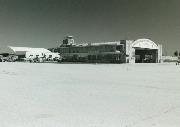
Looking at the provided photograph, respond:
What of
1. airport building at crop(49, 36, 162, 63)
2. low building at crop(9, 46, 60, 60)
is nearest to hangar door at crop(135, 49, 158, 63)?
airport building at crop(49, 36, 162, 63)

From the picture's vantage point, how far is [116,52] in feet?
265

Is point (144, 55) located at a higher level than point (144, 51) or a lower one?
lower

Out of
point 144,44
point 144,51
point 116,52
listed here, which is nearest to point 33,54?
point 116,52

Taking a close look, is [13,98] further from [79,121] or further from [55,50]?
[55,50]

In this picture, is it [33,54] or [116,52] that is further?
[33,54]

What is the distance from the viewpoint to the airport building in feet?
262

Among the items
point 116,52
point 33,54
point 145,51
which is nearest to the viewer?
point 116,52

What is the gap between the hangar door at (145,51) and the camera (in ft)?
275

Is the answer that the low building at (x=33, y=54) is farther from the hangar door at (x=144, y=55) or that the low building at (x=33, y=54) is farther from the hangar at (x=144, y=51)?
the hangar at (x=144, y=51)

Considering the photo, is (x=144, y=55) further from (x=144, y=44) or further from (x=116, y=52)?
(x=116, y=52)

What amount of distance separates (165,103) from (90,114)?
3.59 metres

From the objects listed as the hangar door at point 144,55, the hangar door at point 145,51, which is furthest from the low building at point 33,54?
the hangar door at point 145,51

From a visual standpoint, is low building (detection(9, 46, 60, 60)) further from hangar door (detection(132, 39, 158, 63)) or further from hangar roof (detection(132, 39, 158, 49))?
hangar roof (detection(132, 39, 158, 49))

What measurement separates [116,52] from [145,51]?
17.4m
